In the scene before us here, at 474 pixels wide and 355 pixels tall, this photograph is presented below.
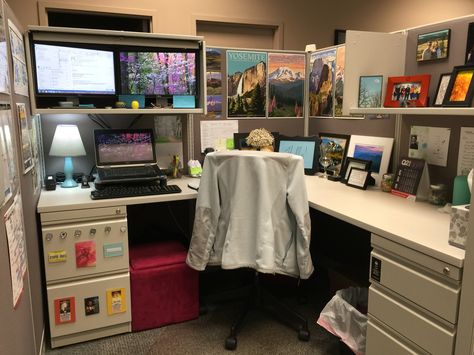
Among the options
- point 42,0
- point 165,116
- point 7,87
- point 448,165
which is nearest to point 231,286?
point 165,116

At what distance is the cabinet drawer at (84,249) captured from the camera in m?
1.90

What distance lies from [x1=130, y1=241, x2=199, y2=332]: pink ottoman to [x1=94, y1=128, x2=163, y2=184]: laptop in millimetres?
440

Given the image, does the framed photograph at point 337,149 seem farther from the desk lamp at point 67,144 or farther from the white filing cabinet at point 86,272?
the desk lamp at point 67,144

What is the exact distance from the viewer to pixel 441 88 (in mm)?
1824

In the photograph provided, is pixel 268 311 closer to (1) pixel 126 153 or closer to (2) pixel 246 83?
(1) pixel 126 153

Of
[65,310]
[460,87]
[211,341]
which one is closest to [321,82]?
[460,87]

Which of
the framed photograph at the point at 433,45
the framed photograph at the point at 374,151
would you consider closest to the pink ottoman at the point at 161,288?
the framed photograph at the point at 374,151

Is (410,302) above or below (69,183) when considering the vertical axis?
below

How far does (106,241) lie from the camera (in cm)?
200

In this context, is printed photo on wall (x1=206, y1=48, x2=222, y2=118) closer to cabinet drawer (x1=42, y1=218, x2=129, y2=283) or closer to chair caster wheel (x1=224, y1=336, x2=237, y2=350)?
cabinet drawer (x1=42, y1=218, x2=129, y2=283)

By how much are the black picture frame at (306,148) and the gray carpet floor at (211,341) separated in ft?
3.07

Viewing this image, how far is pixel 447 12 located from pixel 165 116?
430 centimetres

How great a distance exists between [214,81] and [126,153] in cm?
74

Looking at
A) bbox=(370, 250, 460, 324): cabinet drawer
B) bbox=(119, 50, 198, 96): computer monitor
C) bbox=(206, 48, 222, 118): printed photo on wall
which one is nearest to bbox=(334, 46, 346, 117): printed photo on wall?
bbox=(206, 48, 222, 118): printed photo on wall
